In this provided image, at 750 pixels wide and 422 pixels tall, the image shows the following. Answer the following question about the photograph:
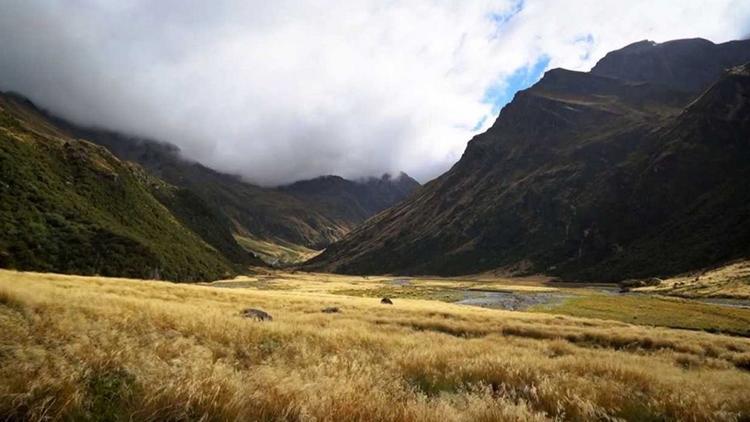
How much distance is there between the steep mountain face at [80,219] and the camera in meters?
110

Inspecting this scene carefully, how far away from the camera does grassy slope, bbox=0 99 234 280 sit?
362 ft

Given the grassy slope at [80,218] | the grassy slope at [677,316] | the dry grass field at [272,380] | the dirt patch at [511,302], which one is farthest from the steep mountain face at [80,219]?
the dry grass field at [272,380]

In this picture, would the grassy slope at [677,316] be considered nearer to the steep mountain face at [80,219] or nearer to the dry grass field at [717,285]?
the dry grass field at [717,285]

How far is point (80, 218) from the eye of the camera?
130 meters

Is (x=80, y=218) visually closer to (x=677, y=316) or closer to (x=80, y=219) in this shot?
(x=80, y=219)

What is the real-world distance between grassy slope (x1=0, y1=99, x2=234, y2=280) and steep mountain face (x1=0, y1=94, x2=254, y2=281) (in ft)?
0.67

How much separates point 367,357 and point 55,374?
6.59 meters

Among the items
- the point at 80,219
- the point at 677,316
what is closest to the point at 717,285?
the point at 677,316

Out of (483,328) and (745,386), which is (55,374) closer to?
(745,386)

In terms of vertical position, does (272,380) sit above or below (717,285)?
below

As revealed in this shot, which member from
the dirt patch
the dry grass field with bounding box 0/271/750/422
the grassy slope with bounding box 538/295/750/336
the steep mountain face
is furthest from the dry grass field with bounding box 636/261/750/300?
the steep mountain face

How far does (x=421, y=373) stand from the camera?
9.38m

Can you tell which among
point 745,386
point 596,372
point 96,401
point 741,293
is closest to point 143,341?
point 96,401

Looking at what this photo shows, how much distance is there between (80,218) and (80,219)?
31 centimetres
